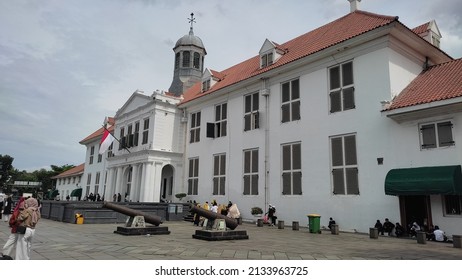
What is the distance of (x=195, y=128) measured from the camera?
29234 millimetres

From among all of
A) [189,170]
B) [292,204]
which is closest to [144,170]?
[189,170]

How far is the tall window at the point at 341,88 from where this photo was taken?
714 inches

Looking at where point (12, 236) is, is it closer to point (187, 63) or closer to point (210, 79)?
point (210, 79)

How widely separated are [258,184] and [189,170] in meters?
8.62

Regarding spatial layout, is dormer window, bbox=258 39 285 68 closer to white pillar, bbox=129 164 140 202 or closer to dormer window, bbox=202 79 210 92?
dormer window, bbox=202 79 210 92

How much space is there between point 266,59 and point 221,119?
580cm

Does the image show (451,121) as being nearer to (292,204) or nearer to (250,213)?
(292,204)

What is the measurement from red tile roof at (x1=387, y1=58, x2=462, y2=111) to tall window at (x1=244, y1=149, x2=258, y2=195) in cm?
981

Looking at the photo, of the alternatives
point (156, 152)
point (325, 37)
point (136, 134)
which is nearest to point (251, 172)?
point (156, 152)

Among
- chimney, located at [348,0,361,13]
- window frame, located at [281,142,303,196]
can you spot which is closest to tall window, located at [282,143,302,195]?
window frame, located at [281,142,303,196]

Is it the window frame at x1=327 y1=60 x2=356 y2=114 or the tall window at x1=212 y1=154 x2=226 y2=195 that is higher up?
the window frame at x1=327 y1=60 x2=356 y2=114

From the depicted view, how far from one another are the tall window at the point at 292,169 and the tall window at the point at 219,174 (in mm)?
5900

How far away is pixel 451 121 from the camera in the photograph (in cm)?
1441

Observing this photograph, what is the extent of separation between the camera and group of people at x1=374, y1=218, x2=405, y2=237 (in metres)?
14.9
